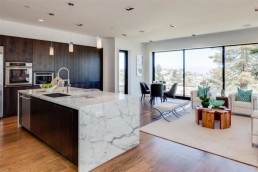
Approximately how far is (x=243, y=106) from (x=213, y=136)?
234cm

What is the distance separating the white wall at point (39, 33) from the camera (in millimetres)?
5418

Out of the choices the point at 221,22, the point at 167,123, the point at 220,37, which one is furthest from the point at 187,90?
the point at 167,123

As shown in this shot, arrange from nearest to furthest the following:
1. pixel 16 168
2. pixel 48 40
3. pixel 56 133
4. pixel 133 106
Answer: pixel 16 168 < pixel 56 133 < pixel 133 106 < pixel 48 40

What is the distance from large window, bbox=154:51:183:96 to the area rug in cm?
414

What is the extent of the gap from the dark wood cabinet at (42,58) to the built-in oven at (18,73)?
241 mm

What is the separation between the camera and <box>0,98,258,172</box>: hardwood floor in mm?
2492

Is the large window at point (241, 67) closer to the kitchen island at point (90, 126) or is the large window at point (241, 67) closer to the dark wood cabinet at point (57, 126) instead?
the kitchen island at point (90, 126)

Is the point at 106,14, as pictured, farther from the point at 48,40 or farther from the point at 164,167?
the point at 164,167

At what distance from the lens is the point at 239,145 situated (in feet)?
10.6

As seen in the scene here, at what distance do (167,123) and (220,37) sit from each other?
15.9 feet

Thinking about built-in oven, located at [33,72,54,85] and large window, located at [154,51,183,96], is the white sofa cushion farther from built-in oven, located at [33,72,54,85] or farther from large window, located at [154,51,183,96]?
built-in oven, located at [33,72,54,85]

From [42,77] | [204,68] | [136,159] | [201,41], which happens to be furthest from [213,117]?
[42,77]

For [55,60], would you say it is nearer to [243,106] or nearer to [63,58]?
[63,58]

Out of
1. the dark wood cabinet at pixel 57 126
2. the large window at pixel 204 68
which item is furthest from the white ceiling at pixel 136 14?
the dark wood cabinet at pixel 57 126
